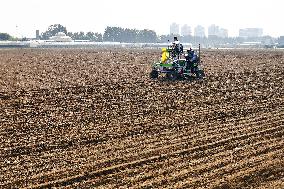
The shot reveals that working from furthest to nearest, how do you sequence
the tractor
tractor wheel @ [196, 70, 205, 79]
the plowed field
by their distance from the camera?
tractor wheel @ [196, 70, 205, 79], the tractor, the plowed field

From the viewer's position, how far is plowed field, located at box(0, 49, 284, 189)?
6.94 metres

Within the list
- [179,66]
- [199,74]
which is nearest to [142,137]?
[179,66]

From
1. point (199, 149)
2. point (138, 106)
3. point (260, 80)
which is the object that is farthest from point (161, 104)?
point (260, 80)

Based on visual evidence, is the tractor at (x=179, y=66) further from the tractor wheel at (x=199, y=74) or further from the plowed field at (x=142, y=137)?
→ the plowed field at (x=142, y=137)

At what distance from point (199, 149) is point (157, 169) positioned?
143 centimetres

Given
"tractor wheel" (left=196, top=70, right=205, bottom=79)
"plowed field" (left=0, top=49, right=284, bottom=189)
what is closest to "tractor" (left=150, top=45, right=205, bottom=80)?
"tractor wheel" (left=196, top=70, right=205, bottom=79)

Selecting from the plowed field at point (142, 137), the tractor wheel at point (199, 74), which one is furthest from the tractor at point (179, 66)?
the plowed field at point (142, 137)

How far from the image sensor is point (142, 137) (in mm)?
9305

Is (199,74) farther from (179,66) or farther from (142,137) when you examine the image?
(142,137)

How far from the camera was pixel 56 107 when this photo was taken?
41.4ft

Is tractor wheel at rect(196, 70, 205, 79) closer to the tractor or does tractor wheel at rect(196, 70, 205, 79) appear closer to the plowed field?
the tractor

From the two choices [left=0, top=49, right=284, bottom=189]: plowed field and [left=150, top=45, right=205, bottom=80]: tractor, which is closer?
[left=0, top=49, right=284, bottom=189]: plowed field

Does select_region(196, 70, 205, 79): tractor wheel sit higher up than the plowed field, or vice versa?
select_region(196, 70, 205, 79): tractor wheel

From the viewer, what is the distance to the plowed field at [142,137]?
694cm
